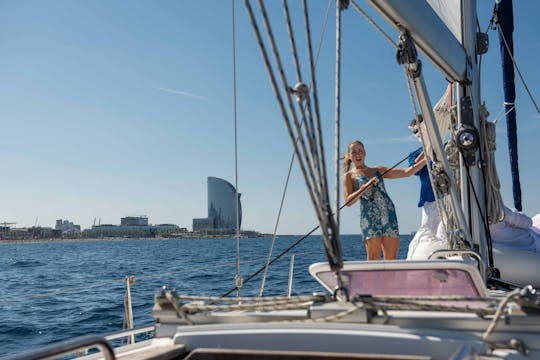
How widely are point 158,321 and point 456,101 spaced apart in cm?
271

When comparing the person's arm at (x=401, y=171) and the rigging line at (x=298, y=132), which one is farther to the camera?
the person's arm at (x=401, y=171)

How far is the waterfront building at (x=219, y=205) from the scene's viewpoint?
341ft

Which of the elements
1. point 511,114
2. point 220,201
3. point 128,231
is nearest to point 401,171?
point 511,114

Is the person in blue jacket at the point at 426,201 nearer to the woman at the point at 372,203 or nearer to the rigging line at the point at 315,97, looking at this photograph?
the woman at the point at 372,203

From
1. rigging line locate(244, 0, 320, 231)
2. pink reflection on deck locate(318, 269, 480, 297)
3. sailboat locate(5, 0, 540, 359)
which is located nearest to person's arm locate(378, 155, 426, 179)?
sailboat locate(5, 0, 540, 359)

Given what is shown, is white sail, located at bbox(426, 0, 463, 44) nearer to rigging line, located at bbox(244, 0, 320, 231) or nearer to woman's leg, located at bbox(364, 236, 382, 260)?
woman's leg, located at bbox(364, 236, 382, 260)

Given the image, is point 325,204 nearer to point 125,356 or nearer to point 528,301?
point 528,301

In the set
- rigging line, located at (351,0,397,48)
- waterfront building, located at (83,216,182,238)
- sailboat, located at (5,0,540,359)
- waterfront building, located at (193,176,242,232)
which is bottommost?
sailboat, located at (5,0,540,359)

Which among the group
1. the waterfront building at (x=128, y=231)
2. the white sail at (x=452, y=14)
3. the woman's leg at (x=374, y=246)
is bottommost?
the woman's leg at (x=374, y=246)

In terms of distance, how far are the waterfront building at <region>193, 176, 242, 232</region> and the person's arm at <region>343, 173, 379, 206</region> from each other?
98408 mm

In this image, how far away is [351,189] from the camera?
150 inches

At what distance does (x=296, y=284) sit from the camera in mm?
9719

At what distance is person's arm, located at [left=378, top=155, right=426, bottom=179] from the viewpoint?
3.90 metres

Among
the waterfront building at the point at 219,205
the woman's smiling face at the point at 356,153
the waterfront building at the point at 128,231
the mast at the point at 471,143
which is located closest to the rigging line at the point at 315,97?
the mast at the point at 471,143
